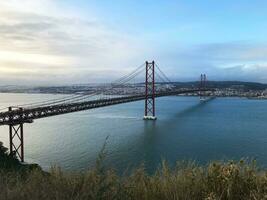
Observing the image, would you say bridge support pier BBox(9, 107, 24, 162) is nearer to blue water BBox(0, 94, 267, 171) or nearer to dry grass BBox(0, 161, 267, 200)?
blue water BBox(0, 94, 267, 171)

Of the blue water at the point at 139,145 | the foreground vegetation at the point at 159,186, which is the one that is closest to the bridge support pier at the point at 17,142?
the blue water at the point at 139,145

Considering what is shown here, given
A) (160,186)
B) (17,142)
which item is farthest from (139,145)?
(160,186)

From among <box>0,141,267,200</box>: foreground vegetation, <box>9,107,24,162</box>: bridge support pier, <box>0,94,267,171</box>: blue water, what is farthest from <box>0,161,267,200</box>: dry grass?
<box>9,107,24,162</box>: bridge support pier

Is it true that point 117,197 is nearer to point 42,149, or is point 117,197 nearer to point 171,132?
point 42,149

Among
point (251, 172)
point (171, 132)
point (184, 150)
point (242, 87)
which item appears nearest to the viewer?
point (251, 172)

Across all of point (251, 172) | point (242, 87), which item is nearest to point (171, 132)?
point (251, 172)

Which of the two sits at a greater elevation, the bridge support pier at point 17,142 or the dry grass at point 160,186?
the dry grass at point 160,186

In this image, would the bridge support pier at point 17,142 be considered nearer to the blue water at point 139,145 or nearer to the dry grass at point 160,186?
the blue water at point 139,145

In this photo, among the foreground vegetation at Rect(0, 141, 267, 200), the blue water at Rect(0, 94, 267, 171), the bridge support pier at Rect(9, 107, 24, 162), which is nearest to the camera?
the foreground vegetation at Rect(0, 141, 267, 200)

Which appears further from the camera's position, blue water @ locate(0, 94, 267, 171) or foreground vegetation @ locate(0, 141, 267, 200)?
blue water @ locate(0, 94, 267, 171)
